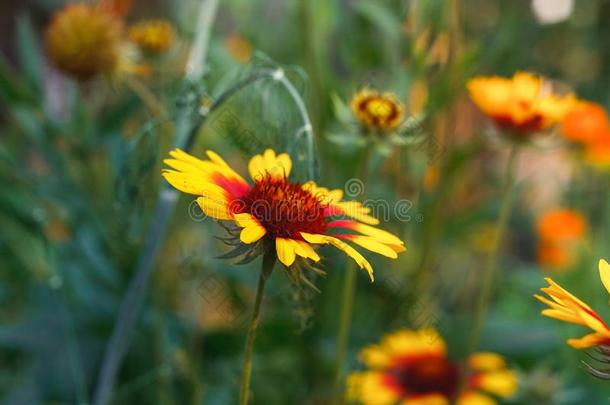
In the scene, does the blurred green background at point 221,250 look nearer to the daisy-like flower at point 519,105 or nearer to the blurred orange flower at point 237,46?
the daisy-like flower at point 519,105

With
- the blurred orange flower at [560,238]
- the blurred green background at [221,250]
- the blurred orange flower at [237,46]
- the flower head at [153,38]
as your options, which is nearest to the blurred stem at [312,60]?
the blurred green background at [221,250]

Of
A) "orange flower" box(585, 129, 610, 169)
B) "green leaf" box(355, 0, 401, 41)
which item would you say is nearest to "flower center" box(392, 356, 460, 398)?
"green leaf" box(355, 0, 401, 41)

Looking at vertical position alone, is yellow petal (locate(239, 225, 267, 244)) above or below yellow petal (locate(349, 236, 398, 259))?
below

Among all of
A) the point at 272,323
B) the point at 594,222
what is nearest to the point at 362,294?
the point at 272,323

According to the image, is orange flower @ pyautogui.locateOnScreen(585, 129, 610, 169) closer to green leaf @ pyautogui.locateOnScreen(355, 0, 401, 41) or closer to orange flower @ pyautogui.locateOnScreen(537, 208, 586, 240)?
orange flower @ pyautogui.locateOnScreen(537, 208, 586, 240)

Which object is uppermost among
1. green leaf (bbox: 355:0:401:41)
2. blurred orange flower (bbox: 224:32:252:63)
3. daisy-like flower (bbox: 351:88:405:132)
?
blurred orange flower (bbox: 224:32:252:63)

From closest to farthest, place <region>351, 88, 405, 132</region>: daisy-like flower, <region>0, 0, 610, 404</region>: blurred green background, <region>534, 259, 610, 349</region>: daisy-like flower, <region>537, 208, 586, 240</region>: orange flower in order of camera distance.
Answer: <region>534, 259, 610, 349</region>: daisy-like flower
<region>351, 88, 405, 132</region>: daisy-like flower
<region>0, 0, 610, 404</region>: blurred green background
<region>537, 208, 586, 240</region>: orange flower
